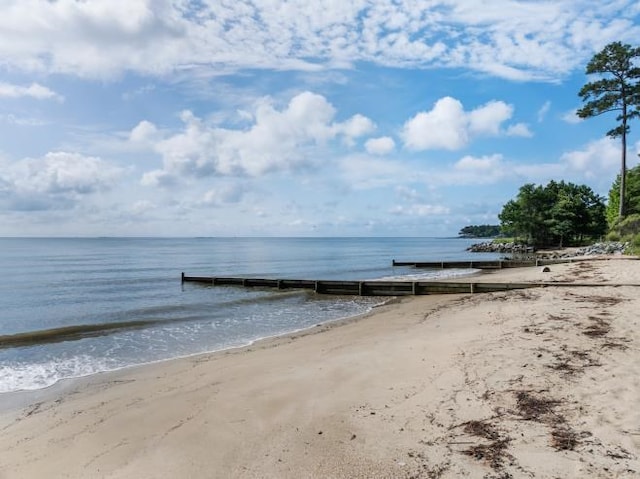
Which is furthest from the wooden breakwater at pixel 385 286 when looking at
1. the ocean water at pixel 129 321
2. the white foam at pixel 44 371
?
the white foam at pixel 44 371

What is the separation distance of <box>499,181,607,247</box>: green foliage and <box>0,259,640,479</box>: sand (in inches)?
2430

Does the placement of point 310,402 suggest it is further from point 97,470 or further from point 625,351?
point 625,351

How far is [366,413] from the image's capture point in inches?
239

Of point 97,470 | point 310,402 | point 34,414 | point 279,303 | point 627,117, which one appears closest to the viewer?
point 97,470

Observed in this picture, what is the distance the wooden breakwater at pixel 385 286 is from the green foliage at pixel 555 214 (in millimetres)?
50679

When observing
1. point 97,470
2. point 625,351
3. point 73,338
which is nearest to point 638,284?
point 625,351

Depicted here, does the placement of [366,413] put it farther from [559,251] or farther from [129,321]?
[559,251]

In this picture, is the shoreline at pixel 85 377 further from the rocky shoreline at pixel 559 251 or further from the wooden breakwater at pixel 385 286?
the rocky shoreline at pixel 559 251

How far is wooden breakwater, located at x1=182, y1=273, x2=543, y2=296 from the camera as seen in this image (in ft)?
73.9

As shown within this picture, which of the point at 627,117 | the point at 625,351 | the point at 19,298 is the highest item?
the point at 627,117

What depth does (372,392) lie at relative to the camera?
7.00 metres

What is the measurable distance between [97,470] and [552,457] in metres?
5.08

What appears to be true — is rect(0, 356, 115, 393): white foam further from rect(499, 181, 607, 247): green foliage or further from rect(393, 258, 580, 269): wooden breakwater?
rect(499, 181, 607, 247): green foliage

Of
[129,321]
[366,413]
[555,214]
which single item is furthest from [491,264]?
[366,413]
